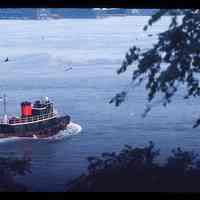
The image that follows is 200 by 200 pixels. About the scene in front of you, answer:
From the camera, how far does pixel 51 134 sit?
7.56ft

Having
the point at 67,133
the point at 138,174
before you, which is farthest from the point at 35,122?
the point at 138,174

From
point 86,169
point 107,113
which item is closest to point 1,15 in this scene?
point 107,113

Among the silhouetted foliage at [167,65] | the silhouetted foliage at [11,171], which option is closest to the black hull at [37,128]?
the silhouetted foliage at [11,171]

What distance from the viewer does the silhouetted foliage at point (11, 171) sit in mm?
2230

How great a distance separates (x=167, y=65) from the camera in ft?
7.20

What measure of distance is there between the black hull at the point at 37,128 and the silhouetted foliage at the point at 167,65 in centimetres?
26

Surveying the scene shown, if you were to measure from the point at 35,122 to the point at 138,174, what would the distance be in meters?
0.51

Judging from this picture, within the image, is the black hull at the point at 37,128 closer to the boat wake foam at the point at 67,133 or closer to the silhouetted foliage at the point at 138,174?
the boat wake foam at the point at 67,133

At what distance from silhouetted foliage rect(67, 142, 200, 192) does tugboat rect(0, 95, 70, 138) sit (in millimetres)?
217

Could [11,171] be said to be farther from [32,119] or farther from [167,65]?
[167,65]

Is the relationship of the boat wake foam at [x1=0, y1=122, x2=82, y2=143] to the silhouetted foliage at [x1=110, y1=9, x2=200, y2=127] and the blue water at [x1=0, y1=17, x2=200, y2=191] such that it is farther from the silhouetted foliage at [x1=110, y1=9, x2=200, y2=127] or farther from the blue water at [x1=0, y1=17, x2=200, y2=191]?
the silhouetted foliage at [x1=110, y1=9, x2=200, y2=127]

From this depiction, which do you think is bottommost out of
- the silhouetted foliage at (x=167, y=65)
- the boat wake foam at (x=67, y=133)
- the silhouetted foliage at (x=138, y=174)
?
the silhouetted foliage at (x=138, y=174)

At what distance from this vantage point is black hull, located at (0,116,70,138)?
7.35ft
